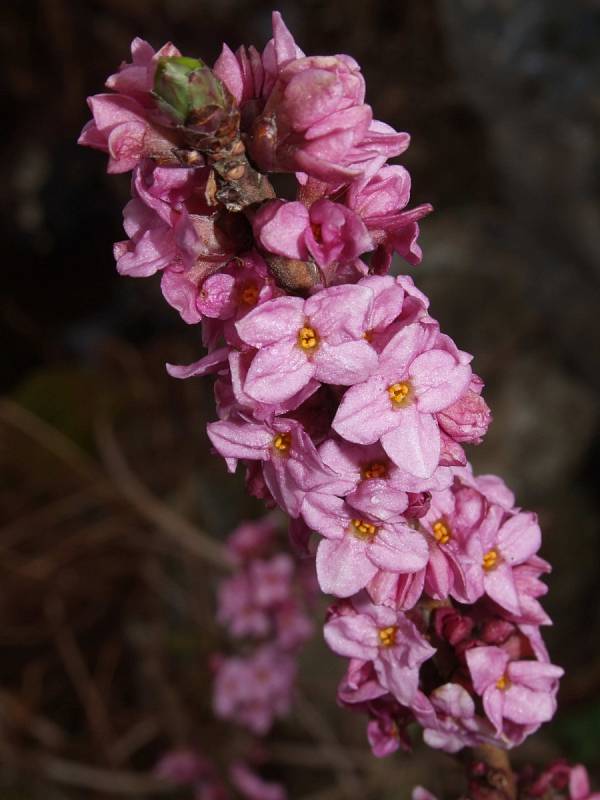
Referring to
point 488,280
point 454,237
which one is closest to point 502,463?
point 488,280

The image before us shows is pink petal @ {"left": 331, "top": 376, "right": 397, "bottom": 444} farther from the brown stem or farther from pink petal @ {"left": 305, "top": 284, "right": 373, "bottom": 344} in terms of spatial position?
the brown stem

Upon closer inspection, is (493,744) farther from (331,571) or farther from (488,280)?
(488,280)

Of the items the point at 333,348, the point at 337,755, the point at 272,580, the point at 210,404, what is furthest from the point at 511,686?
the point at 210,404

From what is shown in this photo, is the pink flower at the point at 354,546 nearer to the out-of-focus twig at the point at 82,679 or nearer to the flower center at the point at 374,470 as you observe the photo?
the flower center at the point at 374,470

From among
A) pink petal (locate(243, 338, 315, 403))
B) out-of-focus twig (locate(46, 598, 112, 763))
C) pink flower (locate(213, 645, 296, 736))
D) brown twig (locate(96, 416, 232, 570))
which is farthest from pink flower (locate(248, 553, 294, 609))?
pink petal (locate(243, 338, 315, 403))

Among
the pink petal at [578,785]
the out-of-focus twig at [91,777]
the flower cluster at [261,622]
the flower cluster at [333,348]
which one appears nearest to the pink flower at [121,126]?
the flower cluster at [333,348]

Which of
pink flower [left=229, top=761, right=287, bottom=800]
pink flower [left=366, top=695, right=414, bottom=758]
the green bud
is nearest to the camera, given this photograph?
the green bud
